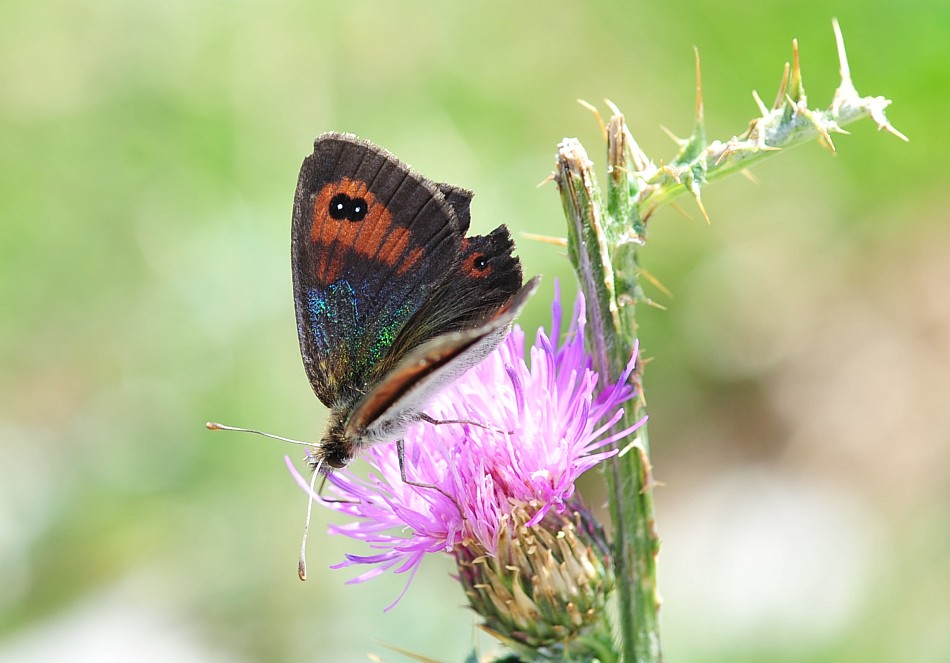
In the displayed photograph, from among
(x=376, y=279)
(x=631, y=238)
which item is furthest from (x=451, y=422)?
(x=631, y=238)

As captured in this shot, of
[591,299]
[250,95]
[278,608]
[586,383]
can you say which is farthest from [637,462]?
[250,95]

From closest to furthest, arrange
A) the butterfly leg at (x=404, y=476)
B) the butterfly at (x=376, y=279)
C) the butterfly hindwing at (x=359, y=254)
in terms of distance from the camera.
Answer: the butterfly leg at (x=404, y=476)
the butterfly at (x=376, y=279)
the butterfly hindwing at (x=359, y=254)

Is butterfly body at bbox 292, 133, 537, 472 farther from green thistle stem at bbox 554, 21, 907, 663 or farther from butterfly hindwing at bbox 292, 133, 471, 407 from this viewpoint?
green thistle stem at bbox 554, 21, 907, 663

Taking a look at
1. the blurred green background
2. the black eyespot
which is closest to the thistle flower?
the black eyespot

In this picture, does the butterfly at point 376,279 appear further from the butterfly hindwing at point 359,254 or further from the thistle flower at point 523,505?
the thistle flower at point 523,505

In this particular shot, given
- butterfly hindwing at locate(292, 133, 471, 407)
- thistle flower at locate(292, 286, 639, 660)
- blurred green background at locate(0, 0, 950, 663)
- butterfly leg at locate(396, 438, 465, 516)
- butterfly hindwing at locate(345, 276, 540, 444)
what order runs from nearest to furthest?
butterfly hindwing at locate(345, 276, 540, 444), thistle flower at locate(292, 286, 639, 660), butterfly leg at locate(396, 438, 465, 516), butterfly hindwing at locate(292, 133, 471, 407), blurred green background at locate(0, 0, 950, 663)

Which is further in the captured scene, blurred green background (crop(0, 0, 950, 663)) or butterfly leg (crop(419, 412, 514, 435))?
blurred green background (crop(0, 0, 950, 663))

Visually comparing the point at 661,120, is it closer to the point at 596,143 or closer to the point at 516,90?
the point at 596,143

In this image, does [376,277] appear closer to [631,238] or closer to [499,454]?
[499,454]

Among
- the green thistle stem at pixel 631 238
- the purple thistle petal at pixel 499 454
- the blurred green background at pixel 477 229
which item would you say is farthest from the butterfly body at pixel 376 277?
the blurred green background at pixel 477 229
